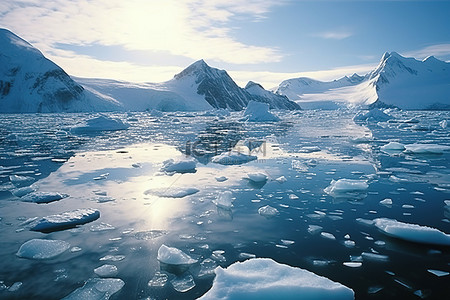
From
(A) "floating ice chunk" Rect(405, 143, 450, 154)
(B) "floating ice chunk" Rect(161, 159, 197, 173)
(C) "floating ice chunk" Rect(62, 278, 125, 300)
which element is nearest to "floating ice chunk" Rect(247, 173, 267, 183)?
(B) "floating ice chunk" Rect(161, 159, 197, 173)

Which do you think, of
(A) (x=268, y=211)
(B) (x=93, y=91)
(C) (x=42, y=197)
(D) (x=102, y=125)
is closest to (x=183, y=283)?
(A) (x=268, y=211)

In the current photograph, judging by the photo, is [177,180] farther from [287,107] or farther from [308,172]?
[287,107]

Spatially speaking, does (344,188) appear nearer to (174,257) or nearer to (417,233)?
(417,233)

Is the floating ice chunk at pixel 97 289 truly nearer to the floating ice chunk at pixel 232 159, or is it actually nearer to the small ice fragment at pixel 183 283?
the small ice fragment at pixel 183 283

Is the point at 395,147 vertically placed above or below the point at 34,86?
below

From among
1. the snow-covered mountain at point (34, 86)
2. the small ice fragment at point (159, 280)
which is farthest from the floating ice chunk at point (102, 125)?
the snow-covered mountain at point (34, 86)

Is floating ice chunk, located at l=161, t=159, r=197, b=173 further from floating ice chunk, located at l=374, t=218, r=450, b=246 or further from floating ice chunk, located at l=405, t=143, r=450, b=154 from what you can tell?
A: floating ice chunk, located at l=405, t=143, r=450, b=154

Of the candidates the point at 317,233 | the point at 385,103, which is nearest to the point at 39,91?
the point at 317,233

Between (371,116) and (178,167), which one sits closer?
(178,167)
